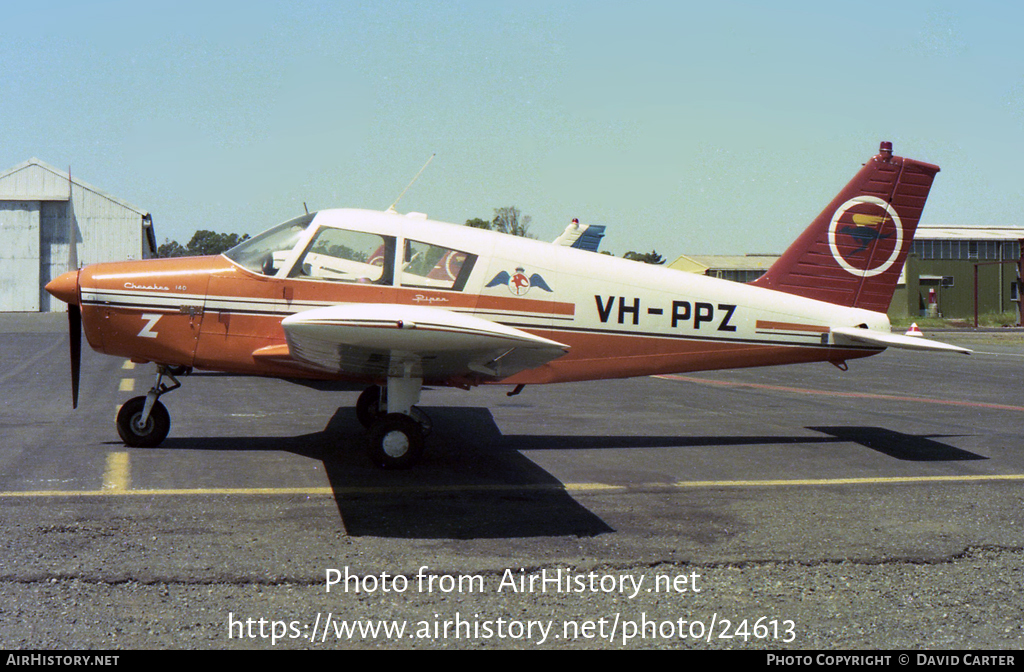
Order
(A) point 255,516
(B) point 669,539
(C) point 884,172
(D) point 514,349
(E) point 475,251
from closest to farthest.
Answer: (B) point 669,539, (A) point 255,516, (D) point 514,349, (E) point 475,251, (C) point 884,172

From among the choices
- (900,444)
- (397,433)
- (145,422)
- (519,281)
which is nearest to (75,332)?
(145,422)

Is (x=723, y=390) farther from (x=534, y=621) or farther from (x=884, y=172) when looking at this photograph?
(x=534, y=621)

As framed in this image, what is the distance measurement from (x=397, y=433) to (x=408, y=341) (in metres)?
1.50

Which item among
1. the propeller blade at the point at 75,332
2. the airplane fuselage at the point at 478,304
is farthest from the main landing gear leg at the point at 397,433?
the propeller blade at the point at 75,332

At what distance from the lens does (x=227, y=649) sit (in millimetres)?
3617

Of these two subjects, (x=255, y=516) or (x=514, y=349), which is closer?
(x=255, y=516)

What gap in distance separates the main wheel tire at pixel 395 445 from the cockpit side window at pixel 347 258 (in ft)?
4.54

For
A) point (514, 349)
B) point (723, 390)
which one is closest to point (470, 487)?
point (514, 349)

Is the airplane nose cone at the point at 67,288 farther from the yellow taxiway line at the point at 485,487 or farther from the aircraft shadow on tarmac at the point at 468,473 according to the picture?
the aircraft shadow on tarmac at the point at 468,473

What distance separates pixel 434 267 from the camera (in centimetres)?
778

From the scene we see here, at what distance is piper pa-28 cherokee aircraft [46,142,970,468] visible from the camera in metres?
7.40

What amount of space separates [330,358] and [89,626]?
3.31 metres

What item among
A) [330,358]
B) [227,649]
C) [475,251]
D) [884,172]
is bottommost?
[227,649]

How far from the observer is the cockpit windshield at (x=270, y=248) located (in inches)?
302
